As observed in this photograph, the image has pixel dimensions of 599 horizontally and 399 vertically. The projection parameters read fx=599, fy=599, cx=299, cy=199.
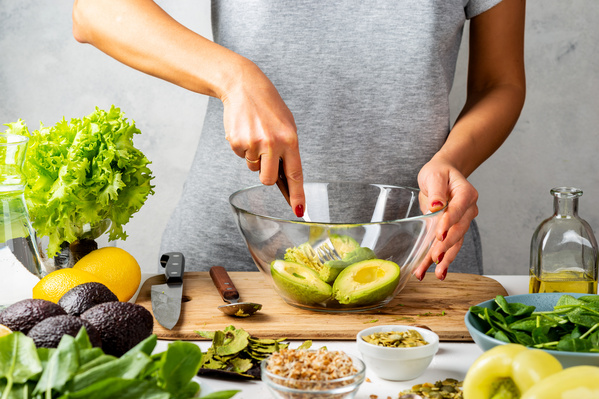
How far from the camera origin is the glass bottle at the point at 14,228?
0.93 m

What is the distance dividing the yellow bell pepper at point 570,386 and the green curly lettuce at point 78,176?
2.58ft

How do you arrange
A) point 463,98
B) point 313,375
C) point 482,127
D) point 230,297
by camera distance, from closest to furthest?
point 313,375 < point 230,297 < point 482,127 < point 463,98

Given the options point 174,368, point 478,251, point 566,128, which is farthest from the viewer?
point 566,128

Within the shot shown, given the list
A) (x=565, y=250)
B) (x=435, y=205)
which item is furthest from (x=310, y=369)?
(x=565, y=250)

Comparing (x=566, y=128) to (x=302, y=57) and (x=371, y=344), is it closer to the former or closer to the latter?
(x=302, y=57)

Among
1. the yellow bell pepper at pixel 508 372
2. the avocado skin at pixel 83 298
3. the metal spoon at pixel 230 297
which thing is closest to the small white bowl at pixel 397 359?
the yellow bell pepper at pixel 508 372

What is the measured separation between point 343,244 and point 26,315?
49cm

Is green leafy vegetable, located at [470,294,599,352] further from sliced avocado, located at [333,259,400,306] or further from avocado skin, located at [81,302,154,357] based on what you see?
avocado skin, located at [81,302,154,357]

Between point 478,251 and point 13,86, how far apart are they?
1.65 meters

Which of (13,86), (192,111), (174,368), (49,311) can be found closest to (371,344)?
(174,368)

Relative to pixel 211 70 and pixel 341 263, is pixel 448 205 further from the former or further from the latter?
pixel 211 70

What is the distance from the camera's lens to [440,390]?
0.76 m

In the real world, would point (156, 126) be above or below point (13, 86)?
below

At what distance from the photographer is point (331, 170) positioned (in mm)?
1465
